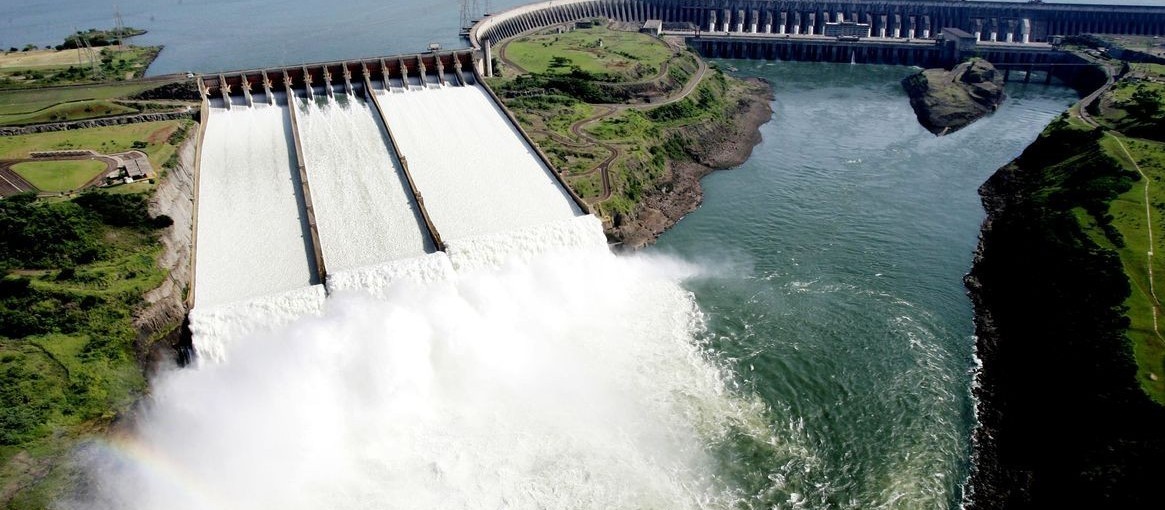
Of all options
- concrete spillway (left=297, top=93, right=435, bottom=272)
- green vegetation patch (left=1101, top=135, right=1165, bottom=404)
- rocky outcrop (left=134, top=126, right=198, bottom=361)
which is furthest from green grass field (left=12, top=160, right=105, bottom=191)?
green vegetation patch (left=1101, top=135, right=1165, bottom=404)

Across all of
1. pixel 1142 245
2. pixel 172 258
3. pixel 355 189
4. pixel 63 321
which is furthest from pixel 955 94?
pixel 63 321

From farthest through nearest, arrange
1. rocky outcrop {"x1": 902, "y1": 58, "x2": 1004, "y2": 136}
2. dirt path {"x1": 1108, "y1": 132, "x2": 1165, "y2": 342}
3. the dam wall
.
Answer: the dam wall
rocky outcrop {"x1": 902, "y1": 58, "x2": 1004, "y2": 136}
dirt path {"x1": 1108, "y1": 132, "x2": 1165, "y2": 342}

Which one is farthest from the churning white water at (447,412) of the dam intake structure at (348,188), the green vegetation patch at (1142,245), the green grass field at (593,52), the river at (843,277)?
the green grass field at (593,52)

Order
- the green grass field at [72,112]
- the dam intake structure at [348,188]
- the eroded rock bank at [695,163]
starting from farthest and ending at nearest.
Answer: the green grass field at [72,112] < the eroded rock bank at [695,163] < the dam intake structure at [348,188]

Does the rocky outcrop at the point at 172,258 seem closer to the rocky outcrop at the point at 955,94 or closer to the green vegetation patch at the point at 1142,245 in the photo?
the green vegetation patch at the point at 1142,245

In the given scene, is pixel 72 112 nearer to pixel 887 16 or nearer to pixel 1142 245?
pixel 1142 245

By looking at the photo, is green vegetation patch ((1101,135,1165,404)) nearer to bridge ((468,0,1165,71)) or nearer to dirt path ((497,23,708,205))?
dirt path ((497,23,708,205))

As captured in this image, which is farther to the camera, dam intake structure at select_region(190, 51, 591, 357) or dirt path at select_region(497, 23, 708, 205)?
dirt path at select_region(497, 23, 708, 205)
